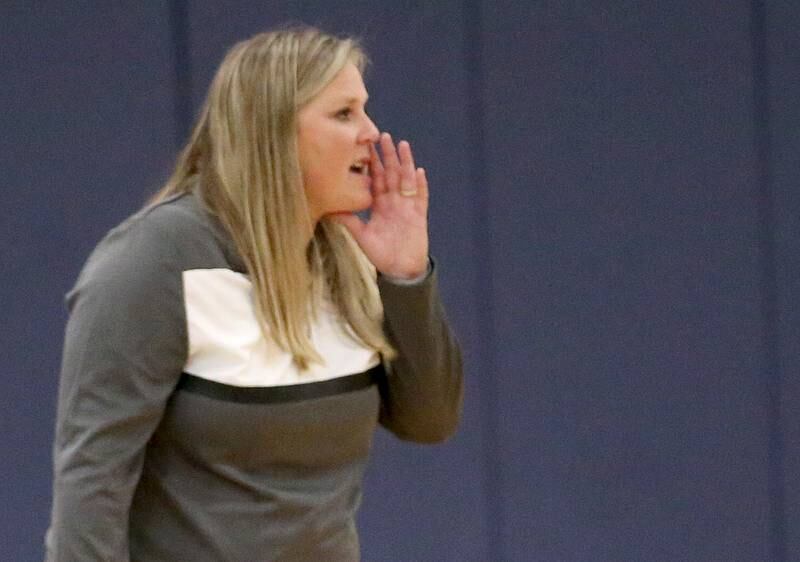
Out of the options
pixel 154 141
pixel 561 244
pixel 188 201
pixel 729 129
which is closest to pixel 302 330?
pixel 188 201

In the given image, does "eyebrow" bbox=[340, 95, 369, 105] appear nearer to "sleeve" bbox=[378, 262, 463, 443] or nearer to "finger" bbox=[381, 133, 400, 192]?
"finger" bbox=[381, 133, 400, 192]

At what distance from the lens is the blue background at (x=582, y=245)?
3146mm

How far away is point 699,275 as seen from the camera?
Answer: 335 centimetres

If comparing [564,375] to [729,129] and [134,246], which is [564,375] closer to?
[729,129]

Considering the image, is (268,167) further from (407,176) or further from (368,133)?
(407,176)

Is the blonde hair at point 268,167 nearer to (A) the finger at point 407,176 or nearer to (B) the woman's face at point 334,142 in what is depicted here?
(B) the woman's face at point 334,142

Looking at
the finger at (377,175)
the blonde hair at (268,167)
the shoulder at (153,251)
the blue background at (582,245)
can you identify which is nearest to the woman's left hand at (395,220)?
the finger at (377,175)

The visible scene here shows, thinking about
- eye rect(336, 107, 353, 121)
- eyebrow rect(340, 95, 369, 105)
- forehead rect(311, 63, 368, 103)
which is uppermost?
forehead rect(311, 63, 368, 103)

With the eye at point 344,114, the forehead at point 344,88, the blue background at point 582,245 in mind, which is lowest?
the blue background at point 582,245

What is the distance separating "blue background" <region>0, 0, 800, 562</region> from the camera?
10.3 ft

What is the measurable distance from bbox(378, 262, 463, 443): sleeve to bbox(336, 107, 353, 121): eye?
0.67 feet

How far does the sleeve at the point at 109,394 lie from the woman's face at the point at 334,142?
0.24 meters

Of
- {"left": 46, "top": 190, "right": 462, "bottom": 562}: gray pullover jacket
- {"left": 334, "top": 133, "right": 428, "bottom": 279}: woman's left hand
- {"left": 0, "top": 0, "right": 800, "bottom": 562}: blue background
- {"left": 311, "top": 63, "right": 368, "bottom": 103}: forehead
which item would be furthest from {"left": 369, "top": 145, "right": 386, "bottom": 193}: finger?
{"left": 0, "top": 0, "right": 800, "bottom": 562}: blue background

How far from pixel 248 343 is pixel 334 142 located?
0.27m
